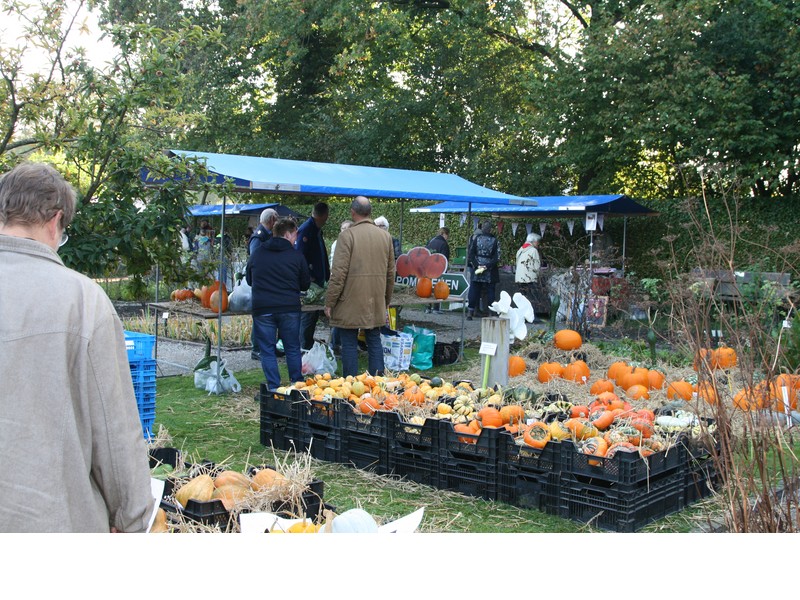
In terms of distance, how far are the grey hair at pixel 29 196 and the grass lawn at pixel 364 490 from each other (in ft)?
5.99

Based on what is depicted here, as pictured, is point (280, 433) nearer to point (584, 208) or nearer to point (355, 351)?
point (355, 351)

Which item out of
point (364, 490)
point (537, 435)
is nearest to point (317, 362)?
point (364, 490)

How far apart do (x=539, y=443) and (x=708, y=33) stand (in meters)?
13.4

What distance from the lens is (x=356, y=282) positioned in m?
7.61

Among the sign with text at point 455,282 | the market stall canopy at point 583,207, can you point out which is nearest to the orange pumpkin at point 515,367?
the sign with text at point 455,282

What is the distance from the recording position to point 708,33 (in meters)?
15.4

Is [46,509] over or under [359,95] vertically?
under

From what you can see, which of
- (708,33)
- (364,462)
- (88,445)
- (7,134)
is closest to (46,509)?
(88,445)

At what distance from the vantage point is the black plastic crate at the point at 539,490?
4.64 m

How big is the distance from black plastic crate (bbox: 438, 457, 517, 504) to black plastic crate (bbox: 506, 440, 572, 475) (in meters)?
0.09

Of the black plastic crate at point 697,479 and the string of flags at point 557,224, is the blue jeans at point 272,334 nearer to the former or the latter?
the black plastic crate at point 697,479

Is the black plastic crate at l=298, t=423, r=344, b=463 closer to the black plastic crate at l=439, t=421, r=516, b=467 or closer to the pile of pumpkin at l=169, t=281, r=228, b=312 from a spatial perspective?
the black plastic crate at l=439, t=421, r=516, b=467

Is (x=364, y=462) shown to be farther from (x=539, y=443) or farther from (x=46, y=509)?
(x=46, y=509)
